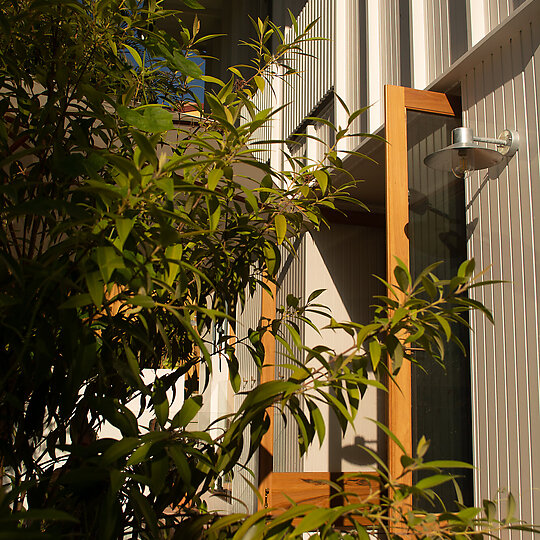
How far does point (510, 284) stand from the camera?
2715mm

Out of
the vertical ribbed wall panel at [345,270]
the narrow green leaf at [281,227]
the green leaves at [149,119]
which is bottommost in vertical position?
the narrow green leaf at [281,227]

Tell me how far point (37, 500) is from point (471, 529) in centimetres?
66

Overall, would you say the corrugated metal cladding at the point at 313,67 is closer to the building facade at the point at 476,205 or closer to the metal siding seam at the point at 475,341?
the building facade at the point at 476,205

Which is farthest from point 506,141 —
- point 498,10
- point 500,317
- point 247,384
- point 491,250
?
point 247,384

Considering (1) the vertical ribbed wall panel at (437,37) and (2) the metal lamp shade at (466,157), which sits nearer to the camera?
(2) the metal lamp shade at (466,157)

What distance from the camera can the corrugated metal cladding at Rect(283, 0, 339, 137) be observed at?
518cm

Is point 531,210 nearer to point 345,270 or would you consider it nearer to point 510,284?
point 510,284

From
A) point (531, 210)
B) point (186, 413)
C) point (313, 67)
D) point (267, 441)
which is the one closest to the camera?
point (186, 413)

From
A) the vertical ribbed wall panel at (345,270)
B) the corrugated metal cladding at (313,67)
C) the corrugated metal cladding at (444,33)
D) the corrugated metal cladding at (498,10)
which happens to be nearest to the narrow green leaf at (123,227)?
the corrugated metal cladding at (498,10)

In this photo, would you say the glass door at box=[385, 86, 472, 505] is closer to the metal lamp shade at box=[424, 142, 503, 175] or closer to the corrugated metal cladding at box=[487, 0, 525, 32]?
the metal lamp shade at box=[424, 142, 503, 175]

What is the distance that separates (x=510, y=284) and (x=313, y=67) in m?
3.53

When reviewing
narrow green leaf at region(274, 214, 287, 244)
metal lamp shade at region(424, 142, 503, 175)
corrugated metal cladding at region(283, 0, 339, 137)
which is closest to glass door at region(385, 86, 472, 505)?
metal lamp shade at region(424, 142, 503, 175)

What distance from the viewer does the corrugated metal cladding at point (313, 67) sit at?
5184mm

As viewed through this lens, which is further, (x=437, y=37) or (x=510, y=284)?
(x=437, y=37)
